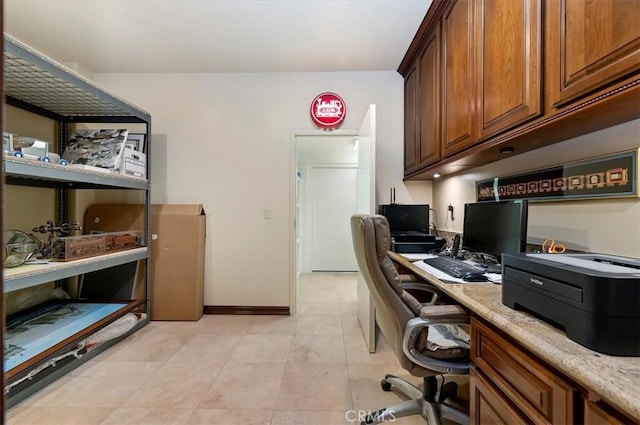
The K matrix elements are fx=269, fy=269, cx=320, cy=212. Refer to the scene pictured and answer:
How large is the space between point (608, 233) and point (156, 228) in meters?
3.34

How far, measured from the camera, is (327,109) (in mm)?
2869

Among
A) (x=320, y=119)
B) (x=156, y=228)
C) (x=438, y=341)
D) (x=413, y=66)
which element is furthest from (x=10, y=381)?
(x=413, y=66)

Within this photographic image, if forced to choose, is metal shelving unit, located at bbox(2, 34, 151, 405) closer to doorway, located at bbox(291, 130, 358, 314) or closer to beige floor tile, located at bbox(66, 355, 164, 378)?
beige floor tile, located at bbox(66, 355, 164, 378)

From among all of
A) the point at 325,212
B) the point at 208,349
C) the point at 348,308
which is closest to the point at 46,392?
the point at 208,349

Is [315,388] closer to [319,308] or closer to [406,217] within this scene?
[319,308]

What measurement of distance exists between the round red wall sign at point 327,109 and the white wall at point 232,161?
3.8 inches

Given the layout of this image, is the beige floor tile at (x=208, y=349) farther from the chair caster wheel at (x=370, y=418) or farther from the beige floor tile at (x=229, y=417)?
the chair caster wheel at (x=370, y=418)

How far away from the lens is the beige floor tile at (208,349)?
2055 mm

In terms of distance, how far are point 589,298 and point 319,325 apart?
2.29 metres

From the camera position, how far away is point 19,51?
1519 mm

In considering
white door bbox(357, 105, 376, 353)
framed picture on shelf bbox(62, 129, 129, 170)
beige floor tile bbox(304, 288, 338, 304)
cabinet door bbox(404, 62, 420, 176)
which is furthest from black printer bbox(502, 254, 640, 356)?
framed picture on shelf bbox(62, 129, 129, 170)

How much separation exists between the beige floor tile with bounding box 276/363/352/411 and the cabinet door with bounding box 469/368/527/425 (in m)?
0.77

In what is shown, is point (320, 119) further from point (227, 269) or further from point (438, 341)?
point (438, 341)

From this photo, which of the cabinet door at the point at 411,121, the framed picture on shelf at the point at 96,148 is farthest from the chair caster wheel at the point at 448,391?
the framed picture on shelf at the point at 96,148
